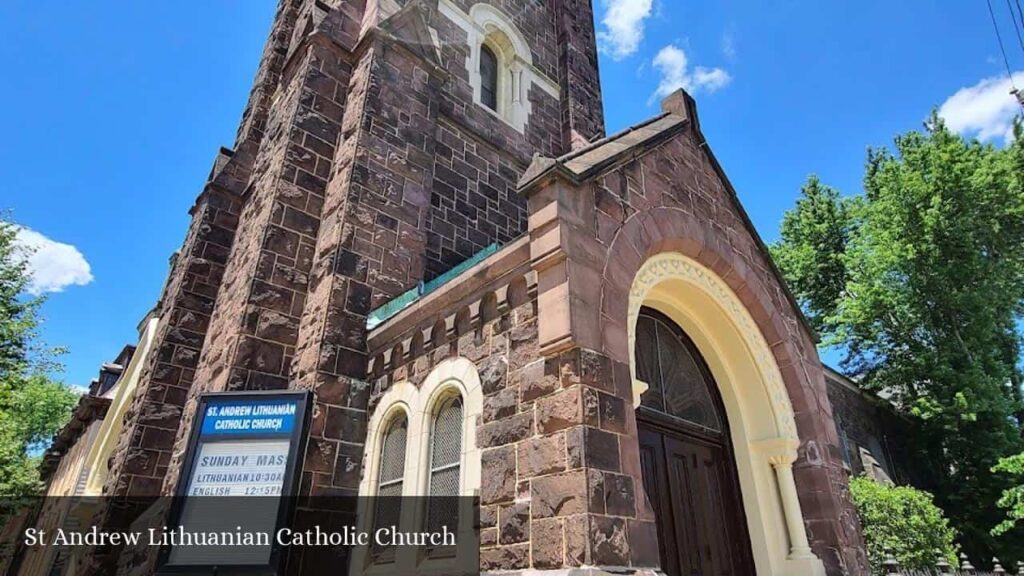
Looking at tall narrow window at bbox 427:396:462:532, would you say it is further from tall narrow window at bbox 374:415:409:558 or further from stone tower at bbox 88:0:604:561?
stone tower at bbox 88:0:604:561

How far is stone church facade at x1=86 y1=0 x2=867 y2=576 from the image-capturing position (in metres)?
4.26

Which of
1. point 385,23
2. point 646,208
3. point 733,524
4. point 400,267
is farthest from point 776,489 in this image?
point 385,23

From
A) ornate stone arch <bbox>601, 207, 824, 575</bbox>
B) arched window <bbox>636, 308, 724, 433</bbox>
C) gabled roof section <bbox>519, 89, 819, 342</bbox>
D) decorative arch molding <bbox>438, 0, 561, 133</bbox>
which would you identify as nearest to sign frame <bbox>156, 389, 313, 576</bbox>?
gabled roof section <bbox>519, 89, 819, 342</bbox>

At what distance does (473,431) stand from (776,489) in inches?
148

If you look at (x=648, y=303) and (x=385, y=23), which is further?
(x=385, y=23)

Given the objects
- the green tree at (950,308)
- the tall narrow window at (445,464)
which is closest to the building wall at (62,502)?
the tall narrow window at (445,464)

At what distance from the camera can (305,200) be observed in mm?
7734

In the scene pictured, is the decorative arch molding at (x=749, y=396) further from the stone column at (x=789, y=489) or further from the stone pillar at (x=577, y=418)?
the stone pillar at (x=577, y=418)

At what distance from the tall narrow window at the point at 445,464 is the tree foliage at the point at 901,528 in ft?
30.9

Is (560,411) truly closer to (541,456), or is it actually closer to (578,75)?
(541,456)

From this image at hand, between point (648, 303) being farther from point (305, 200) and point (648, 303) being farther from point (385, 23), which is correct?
point (385, 23)

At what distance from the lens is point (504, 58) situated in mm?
12805

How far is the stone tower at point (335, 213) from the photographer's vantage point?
6.59 metres

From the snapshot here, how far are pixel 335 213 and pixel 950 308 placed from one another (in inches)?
769
